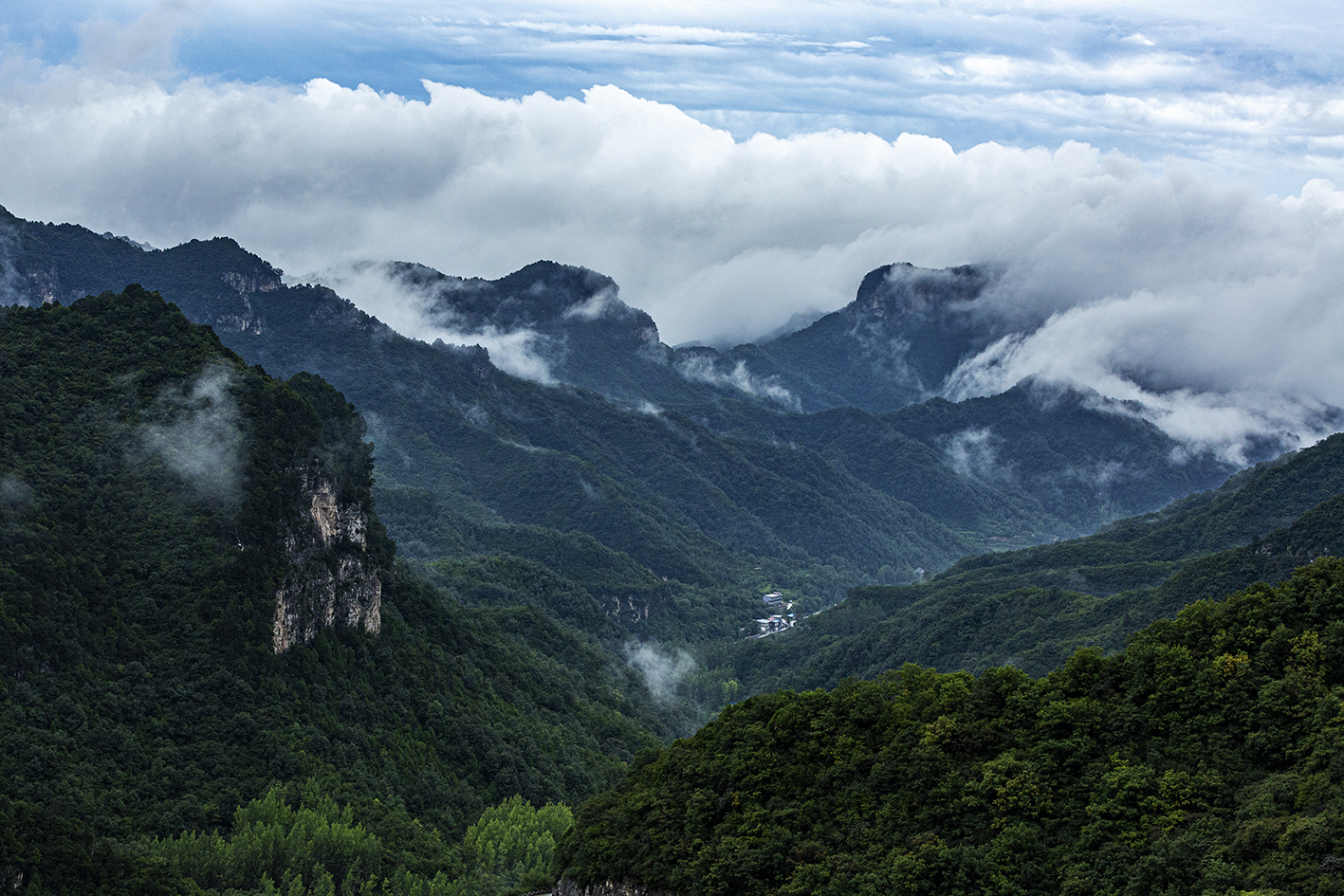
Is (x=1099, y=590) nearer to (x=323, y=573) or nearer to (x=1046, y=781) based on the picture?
(x=323, y=573)

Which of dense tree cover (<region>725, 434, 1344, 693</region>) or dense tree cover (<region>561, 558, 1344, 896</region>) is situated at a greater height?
dense tree cover (<region>561, 558, 1344, 896</region>)

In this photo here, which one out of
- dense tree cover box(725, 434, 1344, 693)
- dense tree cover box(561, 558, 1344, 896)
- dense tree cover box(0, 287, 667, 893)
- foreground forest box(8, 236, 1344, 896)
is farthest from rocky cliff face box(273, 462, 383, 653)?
dense tree cover box(725, 434, 1344, 693)

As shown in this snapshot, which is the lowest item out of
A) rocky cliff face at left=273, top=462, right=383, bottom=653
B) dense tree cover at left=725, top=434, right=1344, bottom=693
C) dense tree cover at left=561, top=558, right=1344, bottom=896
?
dense tree cover at left=725, top=434, right=1344, bottom=693

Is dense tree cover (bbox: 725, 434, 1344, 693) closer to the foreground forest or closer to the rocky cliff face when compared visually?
the foreground forest

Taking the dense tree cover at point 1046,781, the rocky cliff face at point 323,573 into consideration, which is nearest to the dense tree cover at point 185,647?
the rocky cliff face at point 323,573

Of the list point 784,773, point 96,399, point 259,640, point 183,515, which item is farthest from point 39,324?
point 784,773

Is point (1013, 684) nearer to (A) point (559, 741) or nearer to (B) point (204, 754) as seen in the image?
(B) point (204, 754)

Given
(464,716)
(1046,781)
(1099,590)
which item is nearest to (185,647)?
(464,716)

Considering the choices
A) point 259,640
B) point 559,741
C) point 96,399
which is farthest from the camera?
point 559,741
